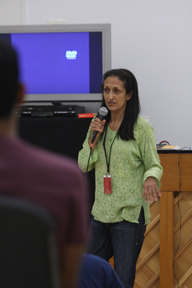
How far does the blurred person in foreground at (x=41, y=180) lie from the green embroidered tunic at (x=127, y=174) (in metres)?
1.24

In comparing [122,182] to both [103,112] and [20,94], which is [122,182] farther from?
[20,94]

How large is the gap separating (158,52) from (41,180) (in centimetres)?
361

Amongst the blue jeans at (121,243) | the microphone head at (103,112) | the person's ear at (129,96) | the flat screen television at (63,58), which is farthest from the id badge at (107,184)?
the flat screen television at (63,58)

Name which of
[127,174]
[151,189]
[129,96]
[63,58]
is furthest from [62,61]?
[151,189]

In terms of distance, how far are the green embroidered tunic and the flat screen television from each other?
1.17 m

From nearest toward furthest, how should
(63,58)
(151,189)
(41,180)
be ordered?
1. (41,180)
2. (151,189)
3. (63,58)

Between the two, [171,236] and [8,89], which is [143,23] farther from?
[8,89]

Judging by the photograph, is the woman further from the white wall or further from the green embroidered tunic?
the white wall

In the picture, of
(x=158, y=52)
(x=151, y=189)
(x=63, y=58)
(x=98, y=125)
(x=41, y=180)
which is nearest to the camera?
(x=41, y=180)

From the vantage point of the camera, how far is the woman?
6.11 feet

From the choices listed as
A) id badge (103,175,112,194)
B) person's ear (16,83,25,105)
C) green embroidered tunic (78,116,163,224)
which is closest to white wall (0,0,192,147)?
green embroidered tunic (78,116,163,224)

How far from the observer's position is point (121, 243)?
1.87 meters

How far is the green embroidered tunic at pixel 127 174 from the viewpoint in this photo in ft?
6.10

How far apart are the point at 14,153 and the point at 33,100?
2618 mm
